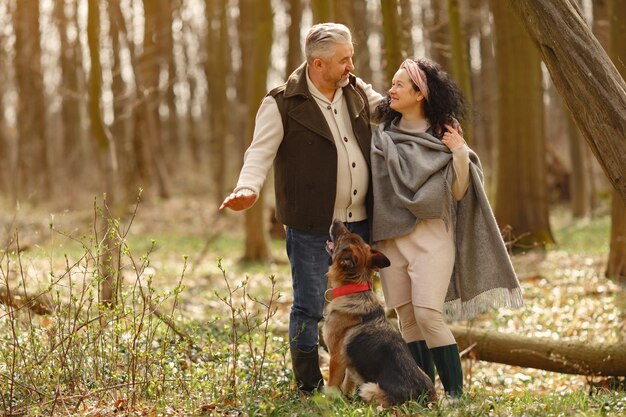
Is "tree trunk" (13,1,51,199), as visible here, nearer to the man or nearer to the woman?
the man

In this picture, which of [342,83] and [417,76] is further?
[342,83]

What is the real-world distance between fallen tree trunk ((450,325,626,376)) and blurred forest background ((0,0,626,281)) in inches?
47.7

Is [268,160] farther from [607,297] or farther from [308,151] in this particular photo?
[607,297]

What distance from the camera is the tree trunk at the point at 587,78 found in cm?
462

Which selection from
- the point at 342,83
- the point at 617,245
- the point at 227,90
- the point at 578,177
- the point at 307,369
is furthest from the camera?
the point at 227,90

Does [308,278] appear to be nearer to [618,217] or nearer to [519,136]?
[618,217]

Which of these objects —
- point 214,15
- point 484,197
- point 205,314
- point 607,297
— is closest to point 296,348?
point 484,197

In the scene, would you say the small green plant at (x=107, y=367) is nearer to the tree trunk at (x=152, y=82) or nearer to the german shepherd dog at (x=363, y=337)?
the german shepherd dog at (x=363, y=337)

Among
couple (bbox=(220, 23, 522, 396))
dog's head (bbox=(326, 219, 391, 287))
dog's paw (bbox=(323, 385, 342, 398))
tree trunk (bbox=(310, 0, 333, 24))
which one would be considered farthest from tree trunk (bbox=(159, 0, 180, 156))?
dog's paw (bbox=(323, 385, 342, 398))

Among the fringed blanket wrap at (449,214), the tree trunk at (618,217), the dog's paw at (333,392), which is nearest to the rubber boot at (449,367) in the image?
the fringed blanket wrap at (449,214)

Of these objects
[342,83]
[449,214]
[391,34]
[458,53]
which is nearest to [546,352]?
[449,214]

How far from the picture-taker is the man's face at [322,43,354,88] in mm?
5250

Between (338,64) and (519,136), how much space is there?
9.44 metres

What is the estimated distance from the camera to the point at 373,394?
495cm
